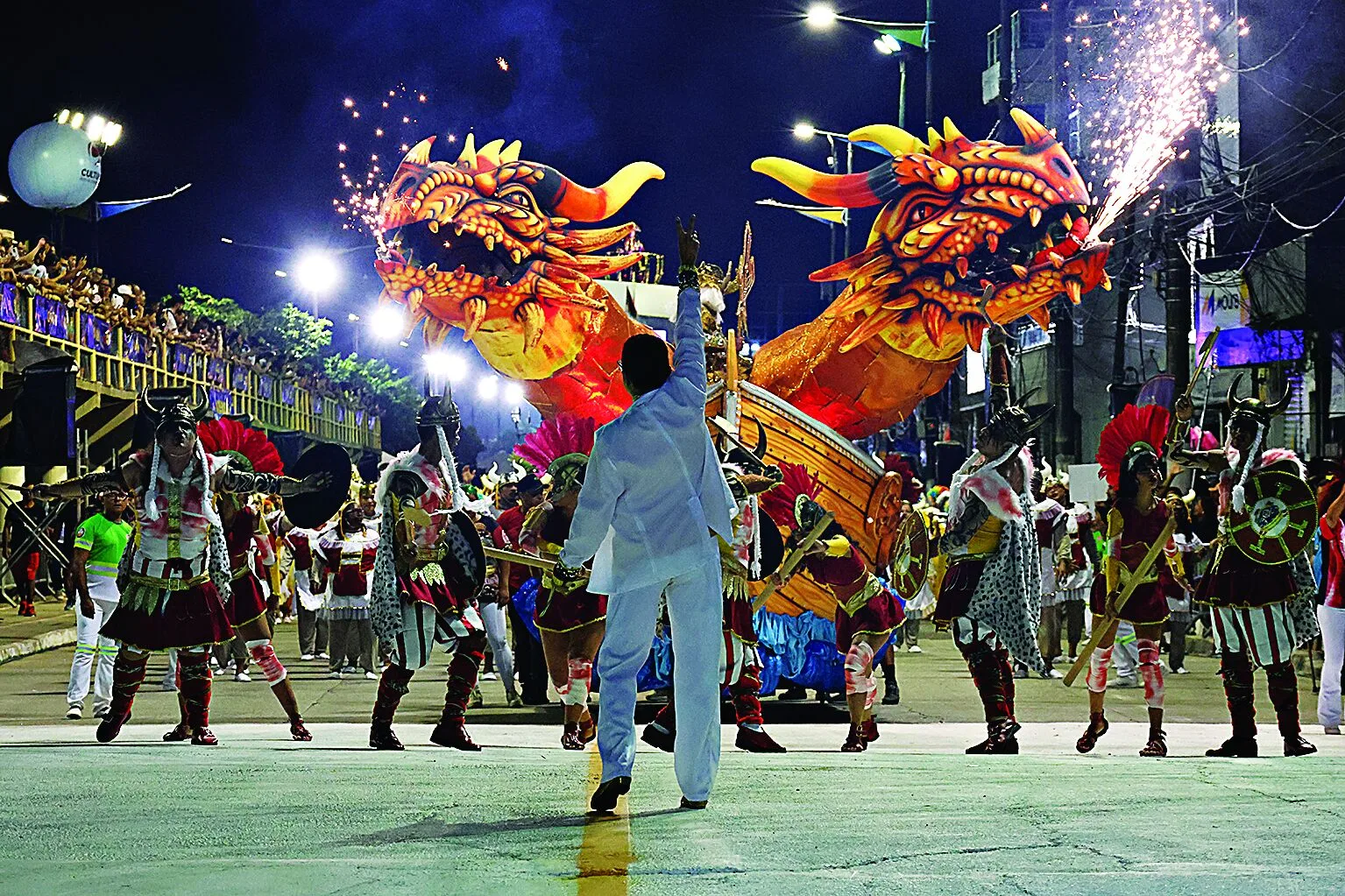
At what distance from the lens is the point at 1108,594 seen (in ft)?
34.8

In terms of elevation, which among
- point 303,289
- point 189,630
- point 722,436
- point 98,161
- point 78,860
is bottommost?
point 78,860

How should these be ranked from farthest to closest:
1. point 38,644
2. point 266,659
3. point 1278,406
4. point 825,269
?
point 38,644 < point 825,269 < point 266,659 < point 1278,406

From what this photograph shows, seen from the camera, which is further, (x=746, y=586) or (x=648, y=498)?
(x=746, y=586)

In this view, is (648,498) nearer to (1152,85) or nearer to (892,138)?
(892,138)

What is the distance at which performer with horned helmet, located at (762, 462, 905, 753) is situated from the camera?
10.7 meters

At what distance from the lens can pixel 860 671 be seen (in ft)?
35.2

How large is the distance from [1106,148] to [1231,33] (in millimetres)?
6153

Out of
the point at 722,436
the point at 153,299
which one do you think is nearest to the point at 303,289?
the point at 153,299

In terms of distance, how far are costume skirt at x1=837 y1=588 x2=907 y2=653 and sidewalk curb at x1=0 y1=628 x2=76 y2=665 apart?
34.5ft

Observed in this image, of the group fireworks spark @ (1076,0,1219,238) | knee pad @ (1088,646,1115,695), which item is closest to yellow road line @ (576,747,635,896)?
knee pad @ (1088,646,1115,695)

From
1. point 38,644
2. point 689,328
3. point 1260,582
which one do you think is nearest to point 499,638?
point 1260,582

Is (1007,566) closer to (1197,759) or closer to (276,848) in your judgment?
(1197,759)

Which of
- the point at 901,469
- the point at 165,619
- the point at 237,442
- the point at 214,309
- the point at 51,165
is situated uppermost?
the point at 214,309

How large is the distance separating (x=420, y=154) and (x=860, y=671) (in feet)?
20.5
